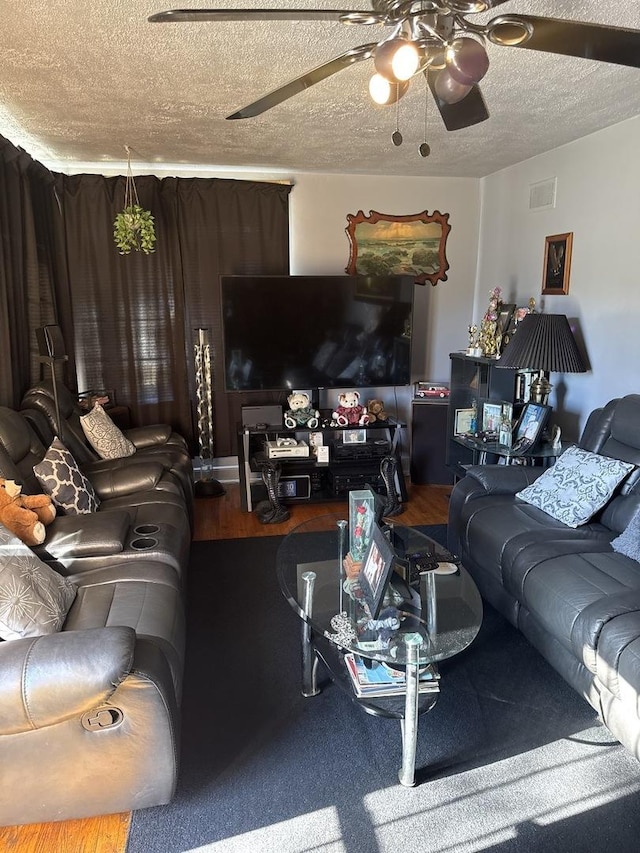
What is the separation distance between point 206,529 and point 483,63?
307cm

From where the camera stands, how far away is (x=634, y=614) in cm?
193

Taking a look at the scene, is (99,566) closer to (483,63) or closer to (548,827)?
(548,827)

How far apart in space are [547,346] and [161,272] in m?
2.78

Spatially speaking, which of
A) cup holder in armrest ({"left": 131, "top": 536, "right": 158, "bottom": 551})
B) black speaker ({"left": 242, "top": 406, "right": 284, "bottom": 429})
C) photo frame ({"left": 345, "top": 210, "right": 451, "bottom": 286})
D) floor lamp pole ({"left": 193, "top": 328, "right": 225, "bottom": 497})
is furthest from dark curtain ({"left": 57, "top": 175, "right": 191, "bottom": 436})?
cup holder in armrest ({"left": 131, "top": 536, "right": 158, "bottom": 551})

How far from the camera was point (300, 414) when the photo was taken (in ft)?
13.7

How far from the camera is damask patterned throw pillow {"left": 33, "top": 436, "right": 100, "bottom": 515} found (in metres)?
2.71

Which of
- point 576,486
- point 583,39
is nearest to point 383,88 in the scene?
point 583,39

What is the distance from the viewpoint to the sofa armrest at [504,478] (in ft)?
9.99

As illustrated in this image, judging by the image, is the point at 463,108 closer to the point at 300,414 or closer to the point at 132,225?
the point at 300,414

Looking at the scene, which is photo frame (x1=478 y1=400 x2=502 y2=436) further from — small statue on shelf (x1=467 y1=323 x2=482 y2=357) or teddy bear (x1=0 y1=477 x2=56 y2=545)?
teddy bear (x1=0 y1=477 x2=56 y2=545)

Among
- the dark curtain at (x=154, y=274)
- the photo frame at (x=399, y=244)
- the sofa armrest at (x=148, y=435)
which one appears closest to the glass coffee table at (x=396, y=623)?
the sofa armrest at (x=148, y=435)

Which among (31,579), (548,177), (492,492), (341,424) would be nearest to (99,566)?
(31,579)

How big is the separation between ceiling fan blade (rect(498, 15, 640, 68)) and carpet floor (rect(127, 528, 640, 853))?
6.93ft

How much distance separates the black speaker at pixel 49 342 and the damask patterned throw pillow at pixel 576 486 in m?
2.76
